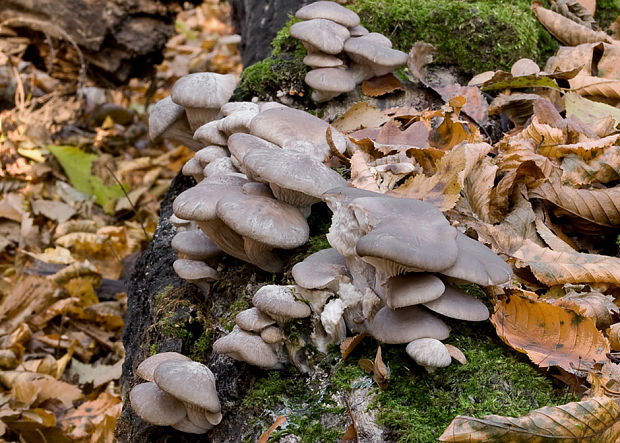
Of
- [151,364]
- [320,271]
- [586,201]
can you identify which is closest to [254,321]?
[320,271]

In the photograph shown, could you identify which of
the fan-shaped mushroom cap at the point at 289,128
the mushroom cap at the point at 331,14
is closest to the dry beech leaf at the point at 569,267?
the fan-shaped mushroom cap at the point at 289,128

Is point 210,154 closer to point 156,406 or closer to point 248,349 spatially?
point 248,349

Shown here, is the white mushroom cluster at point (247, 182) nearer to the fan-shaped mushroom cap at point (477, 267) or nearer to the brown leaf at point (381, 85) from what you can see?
the fan-shaped mushroom cap at point (477, 267)

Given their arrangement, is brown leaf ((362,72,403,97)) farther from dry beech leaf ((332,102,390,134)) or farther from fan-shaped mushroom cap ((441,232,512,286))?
fan-shaped mushroom cap ((441,232,512,286))

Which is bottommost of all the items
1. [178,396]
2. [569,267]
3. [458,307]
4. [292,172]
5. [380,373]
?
[178,396]

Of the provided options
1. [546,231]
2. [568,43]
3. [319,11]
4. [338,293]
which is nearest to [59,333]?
[319,11]

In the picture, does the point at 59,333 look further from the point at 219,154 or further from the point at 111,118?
the point at 111,118

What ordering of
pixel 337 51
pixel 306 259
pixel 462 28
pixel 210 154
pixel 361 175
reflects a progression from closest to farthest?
pixel 306 259 < pixel 361 175 < pixel 210 154 < pixel 337 51 < pixel 462 28
